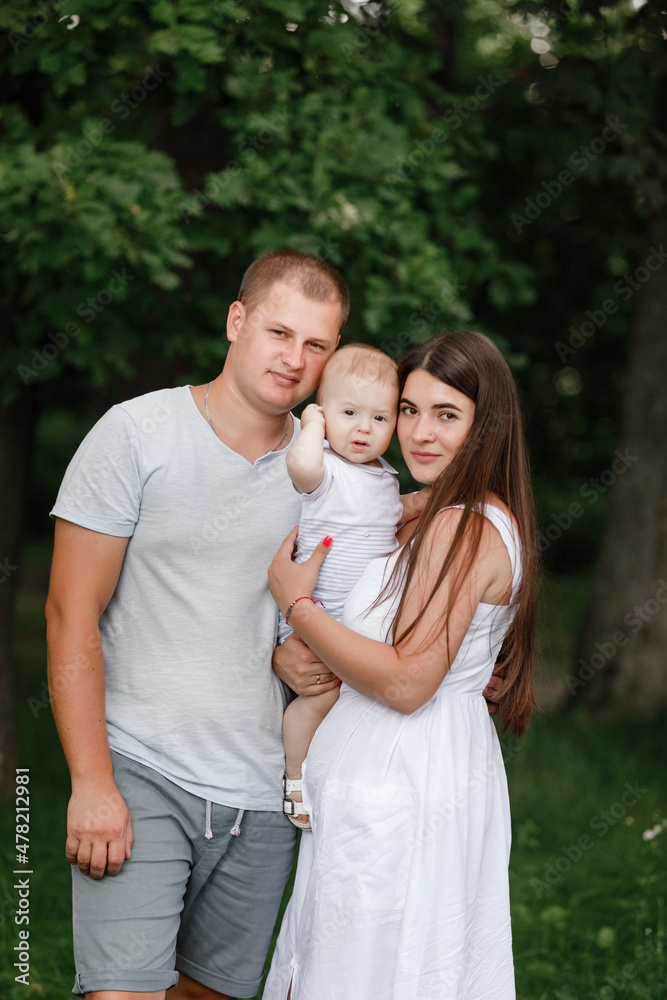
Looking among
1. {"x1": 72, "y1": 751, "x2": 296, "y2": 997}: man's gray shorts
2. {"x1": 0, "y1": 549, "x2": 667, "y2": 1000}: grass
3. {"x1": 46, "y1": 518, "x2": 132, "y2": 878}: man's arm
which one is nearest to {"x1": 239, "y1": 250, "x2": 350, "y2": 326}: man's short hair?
{"x1": 46, "y1": 518, "x2": 132, "y2": 878}: man's arm

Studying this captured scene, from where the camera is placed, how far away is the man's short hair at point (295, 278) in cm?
244

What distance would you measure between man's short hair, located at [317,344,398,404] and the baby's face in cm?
1

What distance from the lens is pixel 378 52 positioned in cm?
419

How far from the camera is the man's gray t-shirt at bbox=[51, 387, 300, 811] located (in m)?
2.27

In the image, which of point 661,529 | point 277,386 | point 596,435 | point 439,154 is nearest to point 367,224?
point 439,154

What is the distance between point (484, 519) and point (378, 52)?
2.81 meters

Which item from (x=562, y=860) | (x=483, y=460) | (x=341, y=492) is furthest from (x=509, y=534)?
(x=562, y=860)

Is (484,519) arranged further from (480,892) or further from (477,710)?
(480,892)

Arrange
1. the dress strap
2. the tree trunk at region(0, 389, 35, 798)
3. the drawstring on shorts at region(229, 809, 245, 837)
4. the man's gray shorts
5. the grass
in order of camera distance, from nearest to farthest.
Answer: the man's gray shorts < the dress strap < the drawstring on shorts at region(229, 809, 245, 837) < the grass < the tree trunk at region(0, 389, 35, 798)

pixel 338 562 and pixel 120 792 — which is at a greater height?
pixel 338 562

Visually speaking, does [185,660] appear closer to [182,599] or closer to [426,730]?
[182,599]

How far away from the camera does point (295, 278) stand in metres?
2.44

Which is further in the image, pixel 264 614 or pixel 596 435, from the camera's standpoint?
pixel 596 435

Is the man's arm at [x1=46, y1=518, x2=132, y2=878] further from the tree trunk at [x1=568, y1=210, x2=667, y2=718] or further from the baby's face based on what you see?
the tree trunk at [x1=568, y1=210, x2=667, y2=718]
